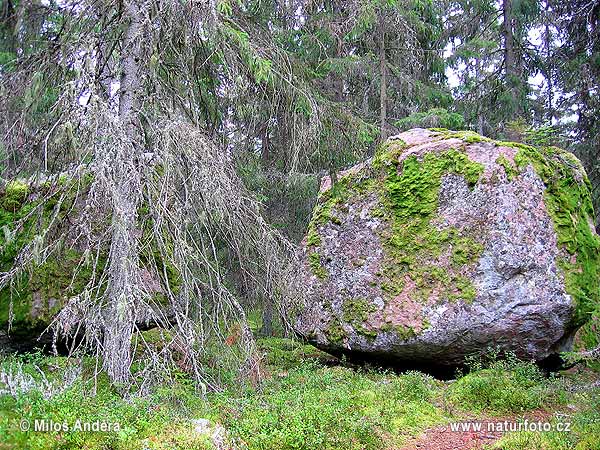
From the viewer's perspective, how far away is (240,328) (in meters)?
5.07

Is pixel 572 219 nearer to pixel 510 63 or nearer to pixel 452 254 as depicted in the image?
pixel 452 254

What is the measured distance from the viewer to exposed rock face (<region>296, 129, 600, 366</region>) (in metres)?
Result: 6.35

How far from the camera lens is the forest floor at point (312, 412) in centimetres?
360

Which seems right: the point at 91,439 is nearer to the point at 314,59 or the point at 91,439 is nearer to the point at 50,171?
the point at 50,171

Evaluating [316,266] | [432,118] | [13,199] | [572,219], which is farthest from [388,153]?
[13,199]

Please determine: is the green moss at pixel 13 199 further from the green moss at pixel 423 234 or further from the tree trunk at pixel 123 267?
the green moss at pixel 423 234

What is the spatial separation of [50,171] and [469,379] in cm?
529

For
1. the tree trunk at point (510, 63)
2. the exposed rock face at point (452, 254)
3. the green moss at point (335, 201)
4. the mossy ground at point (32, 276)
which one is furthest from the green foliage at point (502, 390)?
the tree trunk at point (510, 63)

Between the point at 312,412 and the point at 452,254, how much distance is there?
3.28 meters

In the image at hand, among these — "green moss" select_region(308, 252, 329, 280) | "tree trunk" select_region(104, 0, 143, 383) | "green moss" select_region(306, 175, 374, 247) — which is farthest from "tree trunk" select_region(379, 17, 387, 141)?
A: "tree trunk" select_region(104, 0, 143, 383)

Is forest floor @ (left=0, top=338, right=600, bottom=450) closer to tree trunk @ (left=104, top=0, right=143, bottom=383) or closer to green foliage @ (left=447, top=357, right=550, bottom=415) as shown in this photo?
green foliage @ (left=447, top=357, right=550, bottom=415)

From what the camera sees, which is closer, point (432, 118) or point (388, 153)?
point (388, 153)

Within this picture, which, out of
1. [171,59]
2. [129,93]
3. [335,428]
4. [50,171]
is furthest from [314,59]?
[335,428]

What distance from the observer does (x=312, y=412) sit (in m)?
4.45
